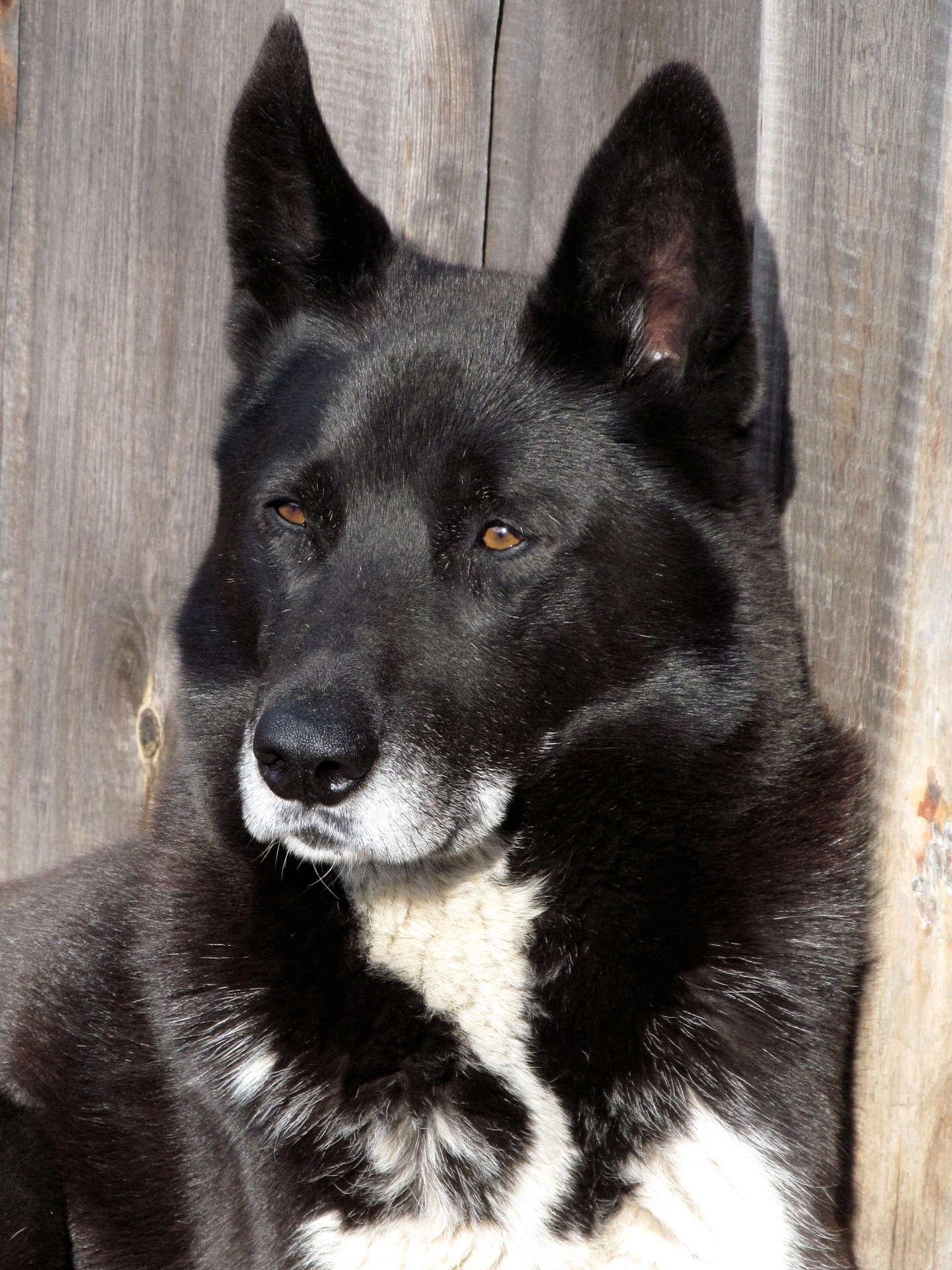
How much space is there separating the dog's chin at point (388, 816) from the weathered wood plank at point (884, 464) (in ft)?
2.55

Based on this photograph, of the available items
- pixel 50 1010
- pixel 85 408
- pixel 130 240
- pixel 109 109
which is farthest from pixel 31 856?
pixel 109 109

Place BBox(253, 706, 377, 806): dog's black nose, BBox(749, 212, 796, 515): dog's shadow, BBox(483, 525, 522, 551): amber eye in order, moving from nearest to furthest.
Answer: BBox(253, 706, 377, 806): dog's black nose, BBox(483, 525, 522, 551): amber eye, BBox(749, 212, 796, 515): dog's shadow

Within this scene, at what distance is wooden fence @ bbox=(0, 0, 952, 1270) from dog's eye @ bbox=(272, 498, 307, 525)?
926 millimetres

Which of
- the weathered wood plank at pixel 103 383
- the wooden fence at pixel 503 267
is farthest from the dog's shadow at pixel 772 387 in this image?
the weathered wood plank at pixel 103 383

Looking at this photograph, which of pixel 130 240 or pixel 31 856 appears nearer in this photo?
pixel 130 240

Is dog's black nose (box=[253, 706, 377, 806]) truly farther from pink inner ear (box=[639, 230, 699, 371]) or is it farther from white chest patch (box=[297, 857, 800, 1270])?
pink inner ear (box=[639, 230, 699, 371])

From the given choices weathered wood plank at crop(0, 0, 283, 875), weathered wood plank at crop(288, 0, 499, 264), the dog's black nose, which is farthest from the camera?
weathered wood plank at crop(0, 0, 283, 875)

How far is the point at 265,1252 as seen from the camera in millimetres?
2207

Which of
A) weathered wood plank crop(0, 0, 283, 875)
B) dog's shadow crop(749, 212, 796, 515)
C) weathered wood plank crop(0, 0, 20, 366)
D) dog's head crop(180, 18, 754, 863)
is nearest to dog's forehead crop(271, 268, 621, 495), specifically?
dog's head crop(180, 18, 754, 863)

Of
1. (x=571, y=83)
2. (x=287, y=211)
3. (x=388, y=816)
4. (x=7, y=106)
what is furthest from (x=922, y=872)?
(x=7, y=106)

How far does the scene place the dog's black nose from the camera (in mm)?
2021

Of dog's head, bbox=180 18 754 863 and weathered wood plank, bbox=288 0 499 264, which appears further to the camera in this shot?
weathered wood plank, bbox=288 0 499 264

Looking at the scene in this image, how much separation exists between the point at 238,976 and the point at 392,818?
0.51m

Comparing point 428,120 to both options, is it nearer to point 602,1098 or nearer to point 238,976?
point 238,976
